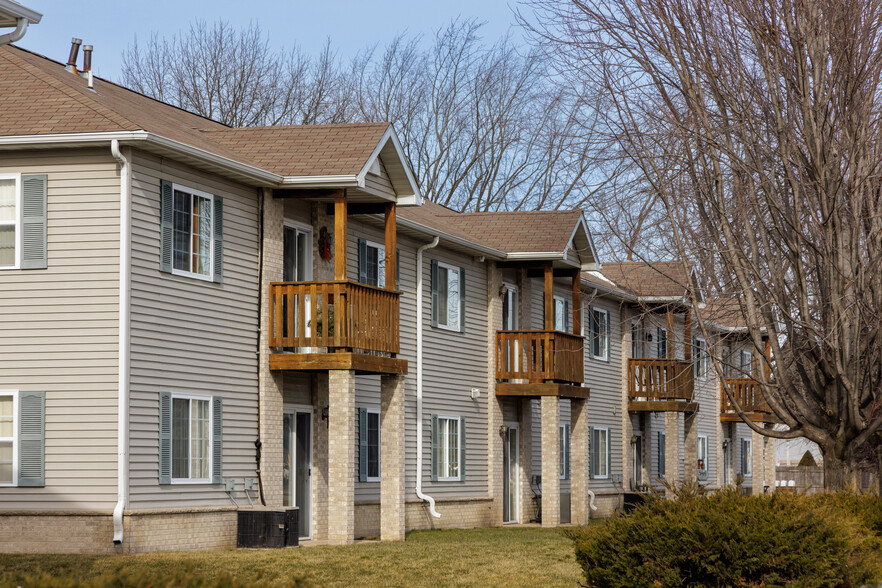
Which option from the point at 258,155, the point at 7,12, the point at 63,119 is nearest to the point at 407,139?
the point at 258,155


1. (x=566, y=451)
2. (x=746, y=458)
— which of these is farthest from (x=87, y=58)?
(x=746, y=458)

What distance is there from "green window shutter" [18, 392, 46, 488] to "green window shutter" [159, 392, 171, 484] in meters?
1.52

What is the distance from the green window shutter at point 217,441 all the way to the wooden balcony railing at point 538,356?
10.4m

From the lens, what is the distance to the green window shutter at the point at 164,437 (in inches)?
691

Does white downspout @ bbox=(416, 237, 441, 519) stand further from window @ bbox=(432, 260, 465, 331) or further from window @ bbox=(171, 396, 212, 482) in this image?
window @ bbox=(171, 396, 212, 482)

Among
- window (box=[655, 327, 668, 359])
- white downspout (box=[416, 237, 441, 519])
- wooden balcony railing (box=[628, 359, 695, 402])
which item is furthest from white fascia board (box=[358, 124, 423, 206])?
window (box=[655, 327, 668, 359])

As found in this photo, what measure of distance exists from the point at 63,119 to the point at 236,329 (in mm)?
4090

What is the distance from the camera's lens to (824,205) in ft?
58.4

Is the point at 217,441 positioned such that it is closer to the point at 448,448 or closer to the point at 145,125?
the point at 145,125

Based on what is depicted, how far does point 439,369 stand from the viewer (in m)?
26.4

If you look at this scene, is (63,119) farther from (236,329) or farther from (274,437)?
(274,437)

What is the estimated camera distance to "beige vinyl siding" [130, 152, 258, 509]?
1733 centimetres

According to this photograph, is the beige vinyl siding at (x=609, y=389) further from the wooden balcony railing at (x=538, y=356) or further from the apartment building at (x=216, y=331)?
the apartment building at (x=216, y=331)

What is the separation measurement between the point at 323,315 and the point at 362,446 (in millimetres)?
4454
